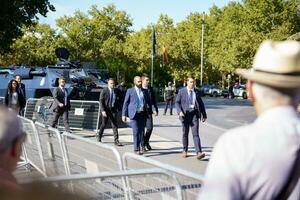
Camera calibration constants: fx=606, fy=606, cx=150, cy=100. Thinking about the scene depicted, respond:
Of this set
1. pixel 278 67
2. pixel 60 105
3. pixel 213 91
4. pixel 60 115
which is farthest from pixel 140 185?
pixel 213 91

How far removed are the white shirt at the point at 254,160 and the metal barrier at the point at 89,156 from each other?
2.91m

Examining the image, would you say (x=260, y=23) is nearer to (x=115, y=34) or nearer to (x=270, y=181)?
(x=115, y=34)

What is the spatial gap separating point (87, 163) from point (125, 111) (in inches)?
269

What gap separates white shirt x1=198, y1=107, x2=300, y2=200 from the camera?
2369 mm

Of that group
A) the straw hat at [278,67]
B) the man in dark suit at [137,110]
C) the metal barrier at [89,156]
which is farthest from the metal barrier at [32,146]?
the straw hat at [278,67]

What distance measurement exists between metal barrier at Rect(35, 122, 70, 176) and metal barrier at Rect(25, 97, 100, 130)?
8.39 meters

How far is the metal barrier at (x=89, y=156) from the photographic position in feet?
17.7

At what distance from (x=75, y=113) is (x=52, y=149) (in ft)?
31.7

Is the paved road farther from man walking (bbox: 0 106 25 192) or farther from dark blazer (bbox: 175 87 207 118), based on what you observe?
man walking (bbox: 0 106 25 192)

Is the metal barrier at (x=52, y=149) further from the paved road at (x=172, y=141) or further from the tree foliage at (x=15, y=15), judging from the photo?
the tree foliage at (x=15, y=15)

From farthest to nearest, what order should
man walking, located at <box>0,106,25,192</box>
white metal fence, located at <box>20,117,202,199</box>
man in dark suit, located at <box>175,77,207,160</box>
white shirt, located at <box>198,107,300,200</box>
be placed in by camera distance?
man in dark suit, located at <box>175,77,207,160</box> < white metal fence, located at <box>20,117,202,199</box> < white shirt, located at <box>198,107,300,200</box> < man walking, located at <box>0,106,25,192</box>

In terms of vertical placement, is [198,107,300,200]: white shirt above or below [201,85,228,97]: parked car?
above

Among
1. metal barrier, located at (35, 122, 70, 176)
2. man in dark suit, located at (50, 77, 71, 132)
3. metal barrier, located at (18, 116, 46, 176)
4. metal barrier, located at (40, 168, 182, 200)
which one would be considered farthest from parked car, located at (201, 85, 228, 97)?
metal barrier, located at (40, 168, 182, 200)

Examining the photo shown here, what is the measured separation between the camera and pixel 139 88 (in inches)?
507
